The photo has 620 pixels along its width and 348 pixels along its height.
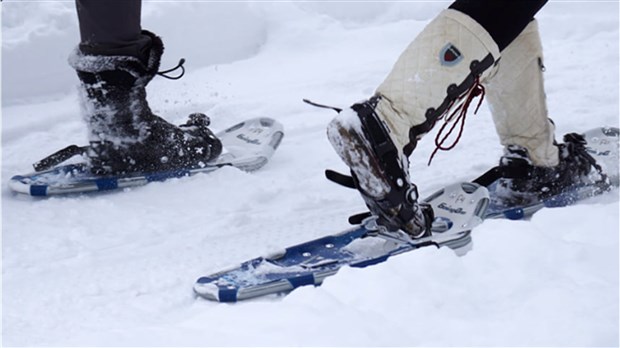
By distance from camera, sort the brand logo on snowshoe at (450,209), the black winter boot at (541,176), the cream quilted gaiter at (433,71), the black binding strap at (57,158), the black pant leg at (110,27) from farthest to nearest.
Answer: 1. the black binding strap at (57,158)
2. the black pant leg at (110,27)
3. the black winter boot at (541,176)
4. the brand logo on snowshoe at (450,209)
5. the cream quilted gaiter at (433,71)

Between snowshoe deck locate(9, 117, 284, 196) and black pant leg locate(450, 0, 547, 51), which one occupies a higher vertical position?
black pant leg locate(450, 0, 547, 51)

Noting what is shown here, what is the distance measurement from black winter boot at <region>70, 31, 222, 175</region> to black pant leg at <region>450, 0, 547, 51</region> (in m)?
1.25

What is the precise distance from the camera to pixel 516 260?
5.90 ft

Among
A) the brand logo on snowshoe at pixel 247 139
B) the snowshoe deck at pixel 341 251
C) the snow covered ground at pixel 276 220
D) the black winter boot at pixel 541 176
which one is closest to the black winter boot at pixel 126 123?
the snow covered ground at pixel 276 220

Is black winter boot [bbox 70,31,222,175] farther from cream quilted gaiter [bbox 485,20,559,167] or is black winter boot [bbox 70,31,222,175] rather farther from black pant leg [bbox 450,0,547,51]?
black pant leg [bbox 450,0,547,51]

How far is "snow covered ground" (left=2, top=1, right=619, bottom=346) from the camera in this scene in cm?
163

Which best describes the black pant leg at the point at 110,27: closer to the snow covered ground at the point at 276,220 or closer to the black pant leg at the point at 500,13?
the snow covered ground at the point at 276,220

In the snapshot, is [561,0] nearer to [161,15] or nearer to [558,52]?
[558,52]

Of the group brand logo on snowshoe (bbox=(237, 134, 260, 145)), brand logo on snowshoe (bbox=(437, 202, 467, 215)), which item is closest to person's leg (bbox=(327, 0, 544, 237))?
brand logo on snowshoe (bbox=(437, 202, 467, 215))

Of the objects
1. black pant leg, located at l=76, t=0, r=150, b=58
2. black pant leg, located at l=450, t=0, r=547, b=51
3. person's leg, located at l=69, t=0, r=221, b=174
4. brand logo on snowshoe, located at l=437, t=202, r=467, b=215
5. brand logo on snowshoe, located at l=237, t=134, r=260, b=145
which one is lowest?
brand logo on snowshoe, located at l=237, t=134, r=260, b=145

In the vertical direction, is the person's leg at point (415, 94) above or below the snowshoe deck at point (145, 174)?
above

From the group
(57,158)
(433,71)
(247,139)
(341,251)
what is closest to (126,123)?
(57,158)

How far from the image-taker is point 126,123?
116 inches

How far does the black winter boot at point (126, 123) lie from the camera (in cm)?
289
